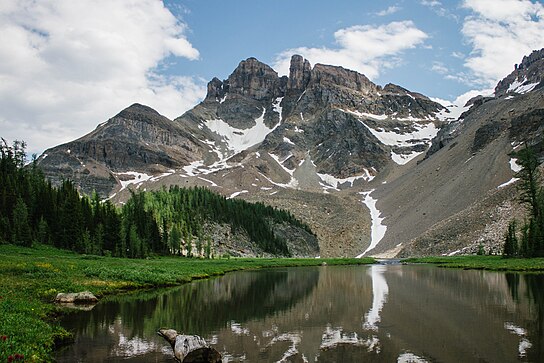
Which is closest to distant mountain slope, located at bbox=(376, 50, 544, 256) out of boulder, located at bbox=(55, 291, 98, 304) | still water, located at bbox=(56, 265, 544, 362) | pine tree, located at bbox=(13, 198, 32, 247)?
still water, located at bbox=(56, 265, 544, 362)

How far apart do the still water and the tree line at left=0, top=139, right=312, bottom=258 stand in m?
46.2

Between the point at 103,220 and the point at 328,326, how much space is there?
74.3m

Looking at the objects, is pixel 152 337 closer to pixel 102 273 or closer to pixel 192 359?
pixel 192 359

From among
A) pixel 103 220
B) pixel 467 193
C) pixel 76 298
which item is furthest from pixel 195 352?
pixel 467 193

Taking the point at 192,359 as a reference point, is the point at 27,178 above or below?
above

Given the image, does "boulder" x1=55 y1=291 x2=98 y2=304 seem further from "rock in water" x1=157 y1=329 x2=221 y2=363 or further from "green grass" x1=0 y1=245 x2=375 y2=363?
"rock in water" x1=157 y1=329 x2=221 y2=363

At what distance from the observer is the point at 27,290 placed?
27.9 meters

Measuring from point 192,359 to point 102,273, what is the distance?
96.9 ft

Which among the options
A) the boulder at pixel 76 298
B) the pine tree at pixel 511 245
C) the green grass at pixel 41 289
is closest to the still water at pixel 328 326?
the green grass at pixel 41 289

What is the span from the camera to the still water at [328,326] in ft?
53.4

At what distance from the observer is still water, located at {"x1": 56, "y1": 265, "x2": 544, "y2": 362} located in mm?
16281

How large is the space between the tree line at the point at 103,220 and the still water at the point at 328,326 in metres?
46.2

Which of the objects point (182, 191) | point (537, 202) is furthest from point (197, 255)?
point (537, 202)

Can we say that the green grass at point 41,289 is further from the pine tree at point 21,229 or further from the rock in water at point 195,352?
the pine tree at point 21,229
